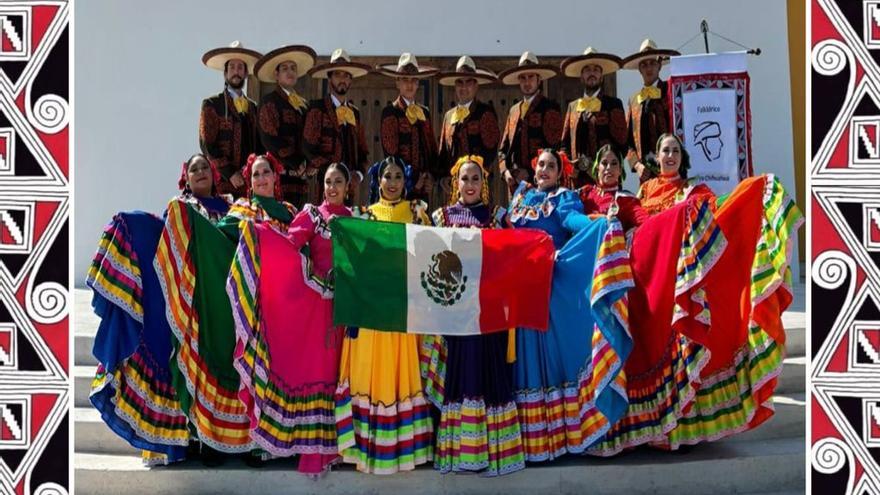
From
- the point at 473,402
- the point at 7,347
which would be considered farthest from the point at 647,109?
the point at 7,347

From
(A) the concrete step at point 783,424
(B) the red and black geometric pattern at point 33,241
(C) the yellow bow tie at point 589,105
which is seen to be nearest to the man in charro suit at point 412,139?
(C) the yellow bow tie at point 589,105

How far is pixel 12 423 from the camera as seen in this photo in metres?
2.31

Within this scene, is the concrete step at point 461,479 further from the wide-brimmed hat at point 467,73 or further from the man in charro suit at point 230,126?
the wide-brimmed hat at point 467,73

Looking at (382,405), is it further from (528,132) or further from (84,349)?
(528,132)

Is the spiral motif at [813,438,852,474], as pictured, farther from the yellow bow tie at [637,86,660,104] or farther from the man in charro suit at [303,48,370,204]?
the yellow bow tie at [637,86,660,104]

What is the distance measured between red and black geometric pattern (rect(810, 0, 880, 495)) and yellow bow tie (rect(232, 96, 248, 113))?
4.77m

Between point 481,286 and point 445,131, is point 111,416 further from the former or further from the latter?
point 445,131

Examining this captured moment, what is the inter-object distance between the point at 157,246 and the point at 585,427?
2051mm

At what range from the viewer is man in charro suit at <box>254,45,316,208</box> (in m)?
6.30

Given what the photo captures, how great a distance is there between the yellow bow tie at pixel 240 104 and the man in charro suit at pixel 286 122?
145 mm

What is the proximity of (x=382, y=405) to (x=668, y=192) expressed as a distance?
1.81 meters

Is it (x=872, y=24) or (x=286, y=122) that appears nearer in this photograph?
(x=872, y=24)

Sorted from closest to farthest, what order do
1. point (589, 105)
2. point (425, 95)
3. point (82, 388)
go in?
point (82, 388), point (589, 105), point (425, 95)

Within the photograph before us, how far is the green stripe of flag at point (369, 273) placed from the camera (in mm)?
4086
